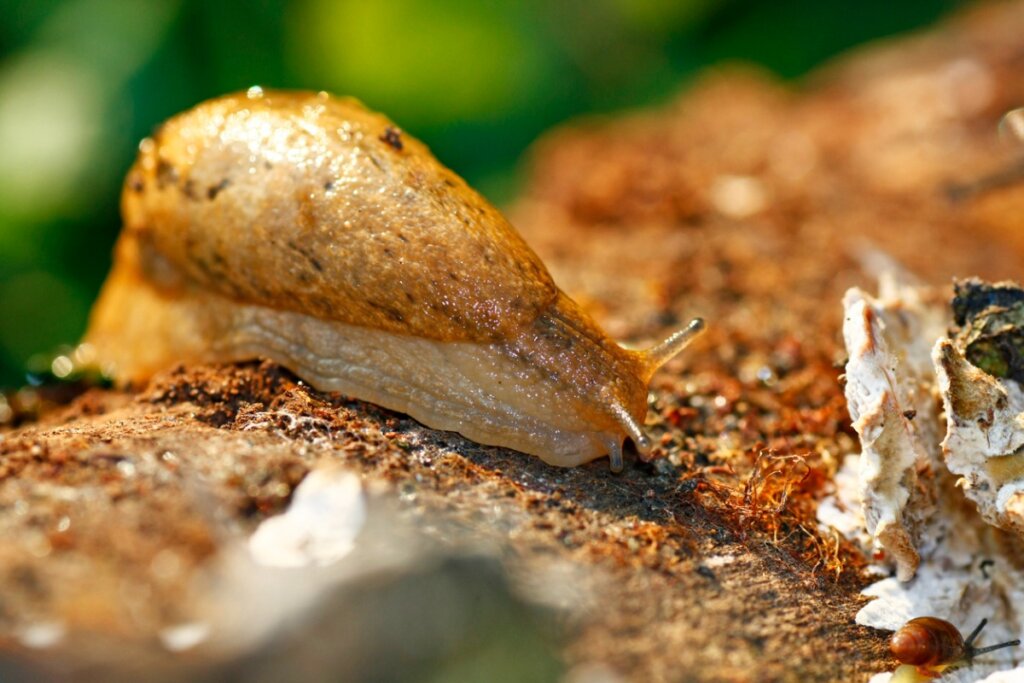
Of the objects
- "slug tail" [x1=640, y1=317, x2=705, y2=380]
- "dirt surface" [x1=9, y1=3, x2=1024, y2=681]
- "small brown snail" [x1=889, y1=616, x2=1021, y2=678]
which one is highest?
"slug tail" [x1=640, y1=317, x2=705, y2=380]

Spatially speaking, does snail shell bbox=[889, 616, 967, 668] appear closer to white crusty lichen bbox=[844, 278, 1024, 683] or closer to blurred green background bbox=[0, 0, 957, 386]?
white crusty lichen bbox=[844, 278, 1024, 683]

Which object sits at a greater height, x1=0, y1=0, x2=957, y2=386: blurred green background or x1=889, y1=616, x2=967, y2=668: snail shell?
x1=0, y1=0, x2=957, y2=386: blurred green background

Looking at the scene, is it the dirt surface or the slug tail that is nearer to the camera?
the dirt surface

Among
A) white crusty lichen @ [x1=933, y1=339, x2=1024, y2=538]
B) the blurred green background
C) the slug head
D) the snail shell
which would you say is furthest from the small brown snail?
the blurred green background

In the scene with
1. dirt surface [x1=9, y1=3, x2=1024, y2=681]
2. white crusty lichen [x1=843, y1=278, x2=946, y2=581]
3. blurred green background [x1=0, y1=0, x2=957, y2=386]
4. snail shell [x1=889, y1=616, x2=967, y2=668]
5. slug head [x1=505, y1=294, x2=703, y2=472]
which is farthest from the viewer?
blurred green background [x1=0, y1=0, x2=957, y2=386]

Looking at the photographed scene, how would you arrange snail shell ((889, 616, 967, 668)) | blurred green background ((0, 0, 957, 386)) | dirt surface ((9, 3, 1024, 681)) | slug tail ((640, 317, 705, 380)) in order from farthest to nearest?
blurred green background ((0, 0, 957, 386)) → slug tail ((640, 317, 705, 380)) → snail shell ((889, 616, 967, 668)) → dirt surface ((9, 3, 1024, 681))

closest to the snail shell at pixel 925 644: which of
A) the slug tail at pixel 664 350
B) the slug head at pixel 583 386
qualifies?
the slug head at pixel 583 386

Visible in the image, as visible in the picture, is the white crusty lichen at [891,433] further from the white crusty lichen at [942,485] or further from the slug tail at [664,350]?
the slug tail at [664,350]
